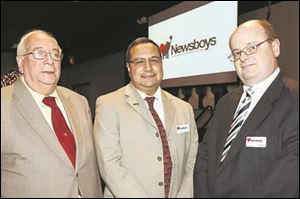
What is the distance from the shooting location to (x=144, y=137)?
2.32 m

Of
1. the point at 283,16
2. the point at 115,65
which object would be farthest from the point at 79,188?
the point at 115,65

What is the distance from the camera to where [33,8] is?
7.51 metres

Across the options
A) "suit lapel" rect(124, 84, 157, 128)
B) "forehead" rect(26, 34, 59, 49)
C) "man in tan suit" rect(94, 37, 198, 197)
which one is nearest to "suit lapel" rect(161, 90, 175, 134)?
"man in tan suit" rect(94, 37, 198, 197)

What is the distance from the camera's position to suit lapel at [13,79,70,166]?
1.96 metres

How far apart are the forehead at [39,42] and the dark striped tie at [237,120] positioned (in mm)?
1105

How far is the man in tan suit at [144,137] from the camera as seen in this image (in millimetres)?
2232

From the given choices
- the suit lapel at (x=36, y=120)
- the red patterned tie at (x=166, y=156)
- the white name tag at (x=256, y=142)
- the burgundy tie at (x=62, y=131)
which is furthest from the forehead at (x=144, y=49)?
the white name tag at (x=256, y=142)

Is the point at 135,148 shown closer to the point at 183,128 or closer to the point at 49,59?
the point at 183,128

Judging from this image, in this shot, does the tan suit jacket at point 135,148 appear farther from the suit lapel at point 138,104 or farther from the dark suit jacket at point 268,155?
the dark suit jacket at point 268,155

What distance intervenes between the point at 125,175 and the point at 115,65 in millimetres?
8246

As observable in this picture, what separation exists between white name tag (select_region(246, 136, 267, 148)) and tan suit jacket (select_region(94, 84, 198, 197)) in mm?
644

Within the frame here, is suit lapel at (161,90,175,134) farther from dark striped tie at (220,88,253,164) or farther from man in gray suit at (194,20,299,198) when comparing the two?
dark striped tie at (220,88,253,164)

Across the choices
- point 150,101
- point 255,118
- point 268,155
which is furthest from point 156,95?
point 268,155

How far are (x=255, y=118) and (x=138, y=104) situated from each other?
35.4 inches
